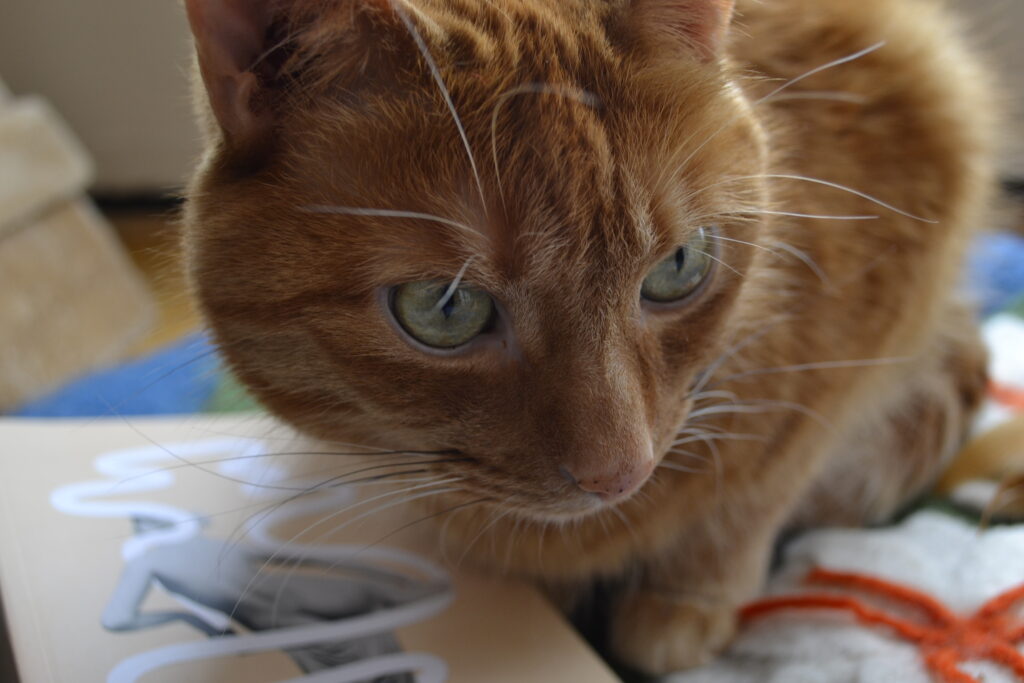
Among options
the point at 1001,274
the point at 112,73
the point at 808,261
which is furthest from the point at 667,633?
the point at 112,73

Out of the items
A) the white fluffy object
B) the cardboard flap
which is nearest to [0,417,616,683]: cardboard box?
the white fluffy object

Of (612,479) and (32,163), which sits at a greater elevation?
(32,163)

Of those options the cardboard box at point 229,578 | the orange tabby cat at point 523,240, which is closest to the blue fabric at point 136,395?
the cardboard box at point 229,578

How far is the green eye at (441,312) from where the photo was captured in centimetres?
73

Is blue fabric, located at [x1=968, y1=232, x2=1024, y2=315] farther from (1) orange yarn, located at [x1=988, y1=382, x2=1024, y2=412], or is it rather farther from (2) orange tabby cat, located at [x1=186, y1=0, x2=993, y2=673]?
(2) orange tabby cat, located at [x1=186, y1=0, x2=993, y2=673]

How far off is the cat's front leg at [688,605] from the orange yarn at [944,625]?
0.25 feet

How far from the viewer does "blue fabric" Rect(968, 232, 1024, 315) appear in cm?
162

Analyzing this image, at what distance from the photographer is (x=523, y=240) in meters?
0.69

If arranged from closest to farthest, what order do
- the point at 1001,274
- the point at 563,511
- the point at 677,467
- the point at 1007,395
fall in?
the point at 563,511, the point at 677,467, the point at 1007,395, the point at 1001,274

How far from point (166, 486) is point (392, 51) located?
2.19 ft

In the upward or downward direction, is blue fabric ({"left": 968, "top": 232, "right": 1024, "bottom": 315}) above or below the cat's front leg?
above

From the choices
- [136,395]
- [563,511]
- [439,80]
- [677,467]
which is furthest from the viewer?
[136,395]

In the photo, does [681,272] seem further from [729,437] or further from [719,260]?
[729,437]

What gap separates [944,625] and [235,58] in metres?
0.91
